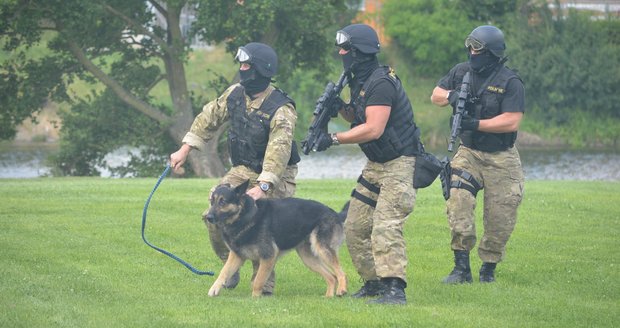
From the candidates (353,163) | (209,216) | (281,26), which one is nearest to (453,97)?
(209,216)

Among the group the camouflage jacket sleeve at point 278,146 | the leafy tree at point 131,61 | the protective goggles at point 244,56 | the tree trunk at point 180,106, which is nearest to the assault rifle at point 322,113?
the camouflage jacket sleeve at point 278,146

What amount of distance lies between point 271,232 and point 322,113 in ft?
4.15

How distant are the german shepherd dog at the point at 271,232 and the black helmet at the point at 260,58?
3.79 ft

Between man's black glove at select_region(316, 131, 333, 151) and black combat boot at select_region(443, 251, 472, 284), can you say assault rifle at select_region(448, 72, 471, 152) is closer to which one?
black combat boot at select_region(443, 251, 472, 284)

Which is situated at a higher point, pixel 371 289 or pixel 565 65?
pixel 371 289

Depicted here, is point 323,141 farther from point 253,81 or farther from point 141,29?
point 141,29

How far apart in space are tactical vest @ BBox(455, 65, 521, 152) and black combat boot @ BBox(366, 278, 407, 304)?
2.28 metres

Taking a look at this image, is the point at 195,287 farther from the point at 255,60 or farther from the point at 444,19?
the point at 444,19

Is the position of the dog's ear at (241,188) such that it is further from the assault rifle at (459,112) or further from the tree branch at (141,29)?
the tree branch at (141,29)

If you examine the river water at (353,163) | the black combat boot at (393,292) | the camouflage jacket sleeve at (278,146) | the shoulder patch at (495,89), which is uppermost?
the shoulder patch at (495,89)

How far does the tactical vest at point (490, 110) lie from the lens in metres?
11.4

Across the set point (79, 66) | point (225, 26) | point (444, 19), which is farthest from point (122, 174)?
point (444, 19)

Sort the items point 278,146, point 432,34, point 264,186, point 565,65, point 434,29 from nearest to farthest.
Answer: point 264,186
point 278,146
point 565,65
point 432,34
point 434,29

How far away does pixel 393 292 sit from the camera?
32.9 ft
